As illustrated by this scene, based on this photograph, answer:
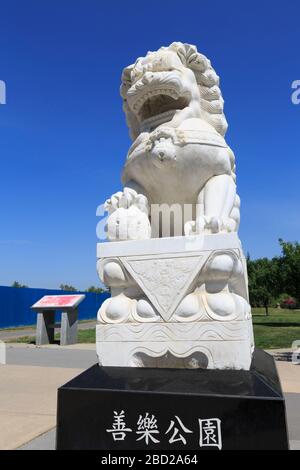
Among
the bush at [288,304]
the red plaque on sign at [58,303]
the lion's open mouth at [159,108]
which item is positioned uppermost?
the lion's open mouth at [159,108]

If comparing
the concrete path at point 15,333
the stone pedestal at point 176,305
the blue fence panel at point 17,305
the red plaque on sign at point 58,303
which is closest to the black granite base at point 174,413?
the stone pedestal at point 176,305

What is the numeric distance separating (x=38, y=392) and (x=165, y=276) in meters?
3.31

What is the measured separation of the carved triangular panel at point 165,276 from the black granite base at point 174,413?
39cm

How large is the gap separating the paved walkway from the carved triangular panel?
1.53 m

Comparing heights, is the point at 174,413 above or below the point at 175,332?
below

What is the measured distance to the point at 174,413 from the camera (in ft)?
5.85

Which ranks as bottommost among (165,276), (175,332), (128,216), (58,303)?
(58,303)

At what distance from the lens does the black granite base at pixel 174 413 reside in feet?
5.54

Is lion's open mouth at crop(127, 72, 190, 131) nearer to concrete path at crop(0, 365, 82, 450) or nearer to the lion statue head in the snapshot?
the lion statue head

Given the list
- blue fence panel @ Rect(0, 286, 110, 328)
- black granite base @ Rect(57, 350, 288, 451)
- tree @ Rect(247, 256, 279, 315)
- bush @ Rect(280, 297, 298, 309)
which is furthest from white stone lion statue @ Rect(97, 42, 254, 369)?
bush @ Rect(280, 297, 298, 309)

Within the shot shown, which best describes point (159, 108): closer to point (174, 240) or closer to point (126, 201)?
point (126, 201)

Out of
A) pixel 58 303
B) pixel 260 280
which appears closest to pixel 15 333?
pixel 58 303

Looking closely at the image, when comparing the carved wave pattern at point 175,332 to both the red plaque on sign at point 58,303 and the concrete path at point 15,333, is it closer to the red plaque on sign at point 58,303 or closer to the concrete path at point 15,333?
the red plaque on sign at point 58,303

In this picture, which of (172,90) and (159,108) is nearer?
(172,90)
